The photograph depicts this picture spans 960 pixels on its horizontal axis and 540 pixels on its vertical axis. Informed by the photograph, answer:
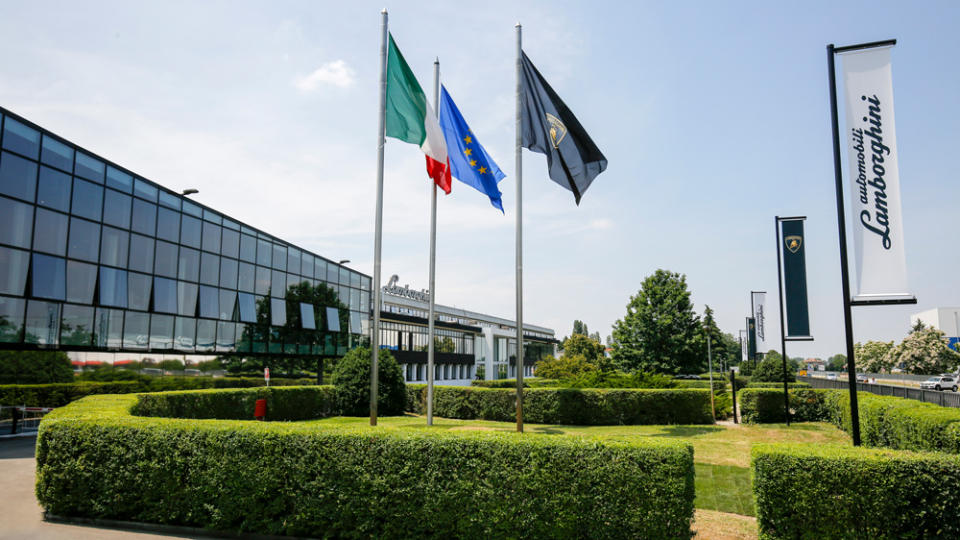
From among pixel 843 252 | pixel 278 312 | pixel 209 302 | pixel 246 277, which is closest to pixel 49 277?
pixel 209 302

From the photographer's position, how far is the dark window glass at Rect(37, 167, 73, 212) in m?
19.6

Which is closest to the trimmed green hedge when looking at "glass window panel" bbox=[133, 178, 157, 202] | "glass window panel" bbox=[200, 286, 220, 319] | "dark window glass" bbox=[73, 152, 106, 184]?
"dark window glass" bbox=[73, 152, 106, 184]

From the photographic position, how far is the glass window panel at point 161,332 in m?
24.5

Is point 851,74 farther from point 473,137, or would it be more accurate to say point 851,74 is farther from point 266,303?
point 266,303

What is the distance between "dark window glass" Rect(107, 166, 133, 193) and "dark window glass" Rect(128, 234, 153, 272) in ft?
6.35

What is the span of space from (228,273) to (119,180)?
770 cm

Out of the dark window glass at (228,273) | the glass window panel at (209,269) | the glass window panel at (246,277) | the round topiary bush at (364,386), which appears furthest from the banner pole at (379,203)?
the glass window panel at (246,277)

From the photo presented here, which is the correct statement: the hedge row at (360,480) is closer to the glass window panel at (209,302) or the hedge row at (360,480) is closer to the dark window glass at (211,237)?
the glass window panel at (209,302)

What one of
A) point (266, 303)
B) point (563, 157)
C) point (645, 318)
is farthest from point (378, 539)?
point (645, 318)

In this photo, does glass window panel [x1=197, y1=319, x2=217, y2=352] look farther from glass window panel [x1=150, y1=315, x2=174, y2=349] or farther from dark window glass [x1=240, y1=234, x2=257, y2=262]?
dark window glass [x1=240, y1=234, x2=257, y2=262]

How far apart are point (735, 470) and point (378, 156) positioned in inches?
422

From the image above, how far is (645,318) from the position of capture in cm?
5212

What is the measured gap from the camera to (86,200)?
21.3 meters

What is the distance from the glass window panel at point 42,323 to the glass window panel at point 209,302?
7.59 meters
